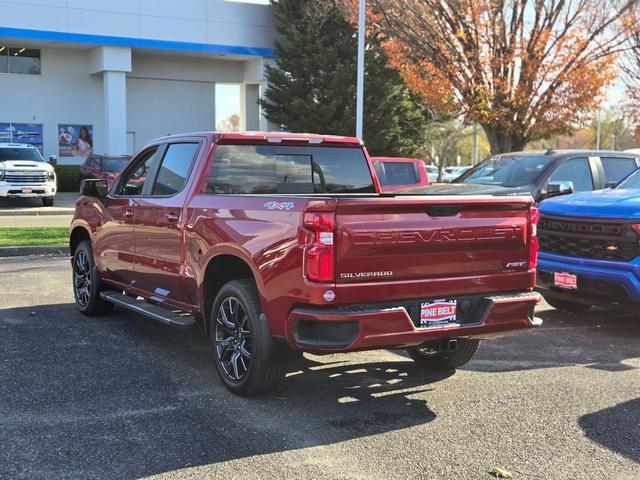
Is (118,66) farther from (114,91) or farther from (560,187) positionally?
(560,187)

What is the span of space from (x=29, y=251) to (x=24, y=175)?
1082 centimetres

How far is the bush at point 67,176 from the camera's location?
29141 mm

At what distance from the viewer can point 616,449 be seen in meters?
4.23

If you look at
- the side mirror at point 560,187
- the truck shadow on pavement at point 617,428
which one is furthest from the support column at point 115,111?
the truck shadow on pavement at point 617,428

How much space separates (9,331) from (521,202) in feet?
16.2

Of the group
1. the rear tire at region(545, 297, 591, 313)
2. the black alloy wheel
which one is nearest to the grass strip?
the black alloy wheel

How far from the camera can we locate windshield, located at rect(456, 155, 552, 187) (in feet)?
34.7

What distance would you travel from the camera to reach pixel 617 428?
15.0 feet

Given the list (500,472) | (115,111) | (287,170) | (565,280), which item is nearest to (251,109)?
(115,111)

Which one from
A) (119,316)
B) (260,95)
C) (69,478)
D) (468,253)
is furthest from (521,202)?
(260,95)

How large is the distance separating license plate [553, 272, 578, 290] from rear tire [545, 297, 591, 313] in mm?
862

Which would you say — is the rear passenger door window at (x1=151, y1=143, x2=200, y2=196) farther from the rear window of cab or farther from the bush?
the bush

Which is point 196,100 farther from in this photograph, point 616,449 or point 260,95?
point 616,449

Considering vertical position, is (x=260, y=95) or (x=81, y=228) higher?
(x=260, y=95)
